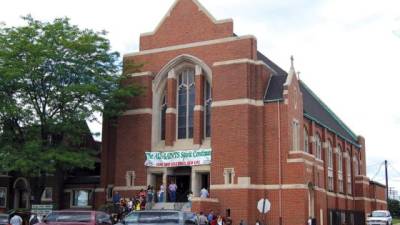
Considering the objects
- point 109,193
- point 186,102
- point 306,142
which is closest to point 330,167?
point 306,142

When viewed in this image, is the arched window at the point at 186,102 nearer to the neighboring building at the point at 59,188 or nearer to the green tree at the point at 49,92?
the green tree at the point at 49,92

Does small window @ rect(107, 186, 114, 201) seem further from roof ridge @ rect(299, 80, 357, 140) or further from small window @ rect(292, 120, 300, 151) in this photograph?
roof ridge @ rect(299, 80, 357, 140)

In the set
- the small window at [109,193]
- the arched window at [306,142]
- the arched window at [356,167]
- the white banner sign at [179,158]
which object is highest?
the arched window at [306,142]

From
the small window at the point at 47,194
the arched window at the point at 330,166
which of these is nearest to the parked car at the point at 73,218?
the small window at the point at 47,194

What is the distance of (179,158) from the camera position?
4228 cm

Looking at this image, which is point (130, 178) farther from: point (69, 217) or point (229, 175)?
point (69, 217)

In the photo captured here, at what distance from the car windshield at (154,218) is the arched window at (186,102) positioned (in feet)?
65.3

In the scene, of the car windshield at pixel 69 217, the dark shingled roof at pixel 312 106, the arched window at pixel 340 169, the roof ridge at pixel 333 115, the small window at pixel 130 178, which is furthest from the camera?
the roof ridge at pixel 333 115

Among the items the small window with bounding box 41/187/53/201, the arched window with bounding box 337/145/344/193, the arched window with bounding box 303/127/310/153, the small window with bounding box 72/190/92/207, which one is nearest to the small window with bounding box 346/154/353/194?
the arched window with bounding box 337/145/344/193

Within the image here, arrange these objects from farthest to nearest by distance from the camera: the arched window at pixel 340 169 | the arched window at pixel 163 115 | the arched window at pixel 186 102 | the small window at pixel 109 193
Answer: the arched window at pixel 340 169, the small window at pixel 109 193, the arched window at pixel 163 115, the arched window at pixel 186 102

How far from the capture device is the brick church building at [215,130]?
39.4 m

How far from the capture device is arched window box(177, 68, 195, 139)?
143ft

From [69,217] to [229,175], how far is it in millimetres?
17283

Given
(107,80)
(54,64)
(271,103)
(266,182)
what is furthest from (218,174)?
(54,64)
